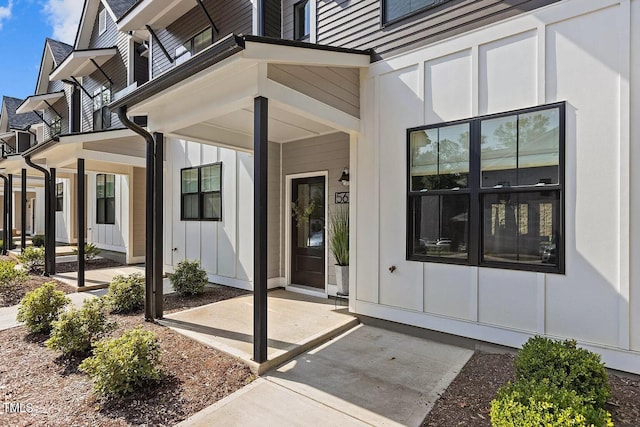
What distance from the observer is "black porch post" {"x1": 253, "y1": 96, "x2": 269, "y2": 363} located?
338 cm

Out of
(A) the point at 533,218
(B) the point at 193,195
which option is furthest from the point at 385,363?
(B) the point at 193,195

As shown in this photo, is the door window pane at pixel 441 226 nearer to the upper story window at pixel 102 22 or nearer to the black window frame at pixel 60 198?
the upper story window at pixel 102 22

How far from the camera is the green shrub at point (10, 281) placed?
6402 millimetres

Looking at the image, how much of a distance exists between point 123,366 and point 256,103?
2.70 metres

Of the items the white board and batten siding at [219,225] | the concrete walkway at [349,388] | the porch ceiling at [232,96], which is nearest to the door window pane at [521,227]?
the concrete walkway at [349,388]

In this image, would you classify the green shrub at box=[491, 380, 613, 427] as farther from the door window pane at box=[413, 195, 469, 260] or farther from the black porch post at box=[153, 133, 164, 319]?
the black porch post at box=[153, 133, 164, 319]

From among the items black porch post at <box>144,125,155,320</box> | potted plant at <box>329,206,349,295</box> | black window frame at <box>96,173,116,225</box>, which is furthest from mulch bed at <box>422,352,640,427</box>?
black window frame at <box>96,173,116,225</box>

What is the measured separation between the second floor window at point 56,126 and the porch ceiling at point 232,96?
1411cm

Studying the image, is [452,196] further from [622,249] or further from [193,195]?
[193,195]

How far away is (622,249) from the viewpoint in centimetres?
316

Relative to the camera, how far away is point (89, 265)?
9.62 meters

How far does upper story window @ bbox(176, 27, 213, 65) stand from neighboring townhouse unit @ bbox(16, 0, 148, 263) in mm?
2498

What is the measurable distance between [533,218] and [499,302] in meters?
1.01

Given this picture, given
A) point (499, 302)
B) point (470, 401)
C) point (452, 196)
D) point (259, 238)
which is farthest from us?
point (452, 196)
